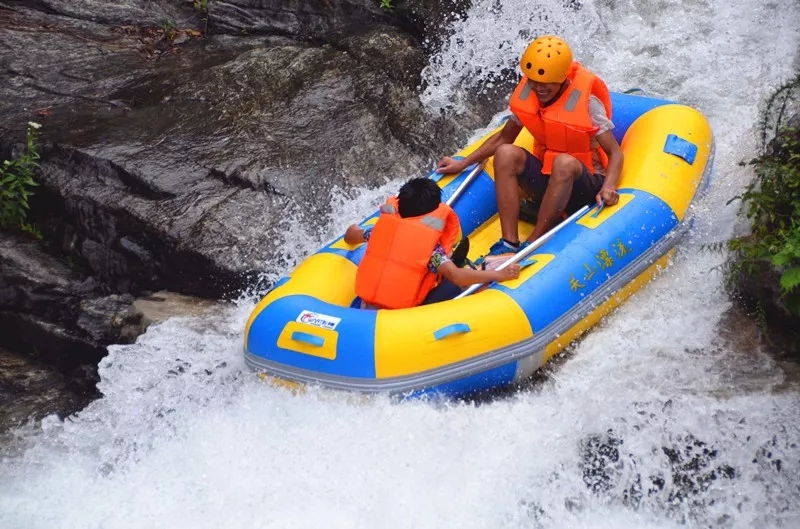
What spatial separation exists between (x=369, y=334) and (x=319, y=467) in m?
0.62

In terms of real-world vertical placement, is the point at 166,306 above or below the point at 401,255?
below

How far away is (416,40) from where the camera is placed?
7.04 meters

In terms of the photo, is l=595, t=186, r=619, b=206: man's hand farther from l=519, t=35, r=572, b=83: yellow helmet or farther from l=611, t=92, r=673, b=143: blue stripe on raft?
l=611, t=92, r=673, b=143: blue stripe on raft

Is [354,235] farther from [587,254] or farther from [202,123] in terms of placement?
[202,123]

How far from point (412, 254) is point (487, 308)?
432mm

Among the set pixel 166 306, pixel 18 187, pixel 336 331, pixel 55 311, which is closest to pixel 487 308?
pixel 336 331

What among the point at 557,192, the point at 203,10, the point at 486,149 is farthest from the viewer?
the point at 203,10

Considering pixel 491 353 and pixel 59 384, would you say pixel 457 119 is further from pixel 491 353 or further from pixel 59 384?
pixel 59 384

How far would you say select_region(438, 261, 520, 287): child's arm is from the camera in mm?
4245

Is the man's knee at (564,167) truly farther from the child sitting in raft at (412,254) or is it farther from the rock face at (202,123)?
the rock face at (202,123)

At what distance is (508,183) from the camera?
4.73 m

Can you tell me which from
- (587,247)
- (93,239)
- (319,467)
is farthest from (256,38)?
(319,467)

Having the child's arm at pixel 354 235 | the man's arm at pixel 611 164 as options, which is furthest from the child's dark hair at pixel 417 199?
the man's arm at pixel 611 164

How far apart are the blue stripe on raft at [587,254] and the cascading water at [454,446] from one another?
0.29m
